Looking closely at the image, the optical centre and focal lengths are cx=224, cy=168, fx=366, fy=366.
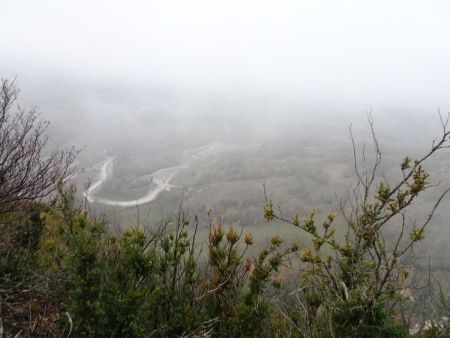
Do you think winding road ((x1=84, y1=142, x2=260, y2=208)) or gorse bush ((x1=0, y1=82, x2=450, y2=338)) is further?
winding road ((x1=84, y1=142, x2=260, y2=208))

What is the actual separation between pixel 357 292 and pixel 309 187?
4999 inches

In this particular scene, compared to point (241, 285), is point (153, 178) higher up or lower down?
lower down

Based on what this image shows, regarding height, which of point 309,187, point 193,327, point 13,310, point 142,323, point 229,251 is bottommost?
point 309,187

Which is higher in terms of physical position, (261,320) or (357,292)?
(357,292)

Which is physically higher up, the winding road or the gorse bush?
the gorse bush

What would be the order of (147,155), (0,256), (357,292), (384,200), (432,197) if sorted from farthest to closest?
(147,155) < (432,197) < (0,256) < (384,200) < (357,292)

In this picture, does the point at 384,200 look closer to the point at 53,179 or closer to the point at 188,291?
the point at 188,291

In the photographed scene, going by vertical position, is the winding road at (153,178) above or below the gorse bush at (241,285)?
below

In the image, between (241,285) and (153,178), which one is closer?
(241,285)

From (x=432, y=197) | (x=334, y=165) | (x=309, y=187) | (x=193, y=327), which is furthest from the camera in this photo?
(x=334, y=165)

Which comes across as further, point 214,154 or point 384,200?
point 214,154

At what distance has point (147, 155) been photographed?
173m

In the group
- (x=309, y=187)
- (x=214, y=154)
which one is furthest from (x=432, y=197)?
(x=214, y=154)

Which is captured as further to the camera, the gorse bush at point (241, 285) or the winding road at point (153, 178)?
the winding road at point (153, 178)
